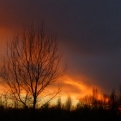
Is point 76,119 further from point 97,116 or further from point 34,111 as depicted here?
point 34,111

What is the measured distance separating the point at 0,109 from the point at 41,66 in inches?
302

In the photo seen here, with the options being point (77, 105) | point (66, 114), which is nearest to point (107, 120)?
point (66, 114)

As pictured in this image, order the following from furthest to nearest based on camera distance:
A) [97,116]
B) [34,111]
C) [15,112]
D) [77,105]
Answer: [77,105], [97,116], [15,112], [34,111]

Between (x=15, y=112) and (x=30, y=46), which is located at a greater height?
(x=30, y=46)

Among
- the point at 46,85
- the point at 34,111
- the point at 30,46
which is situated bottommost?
the point at 34,111

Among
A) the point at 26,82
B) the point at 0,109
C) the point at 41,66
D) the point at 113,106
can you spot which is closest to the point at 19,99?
the point at 26,82

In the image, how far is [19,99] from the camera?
24453 mm

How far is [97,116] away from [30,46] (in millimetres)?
23412

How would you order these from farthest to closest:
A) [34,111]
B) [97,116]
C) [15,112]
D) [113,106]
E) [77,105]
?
[77,105] < [113,106] < [97,116] < [15,112] < [34,111]

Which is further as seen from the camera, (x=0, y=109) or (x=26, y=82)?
(x=0, y=109)

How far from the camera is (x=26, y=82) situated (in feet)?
79.6

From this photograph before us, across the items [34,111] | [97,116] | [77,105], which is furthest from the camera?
[77,105]

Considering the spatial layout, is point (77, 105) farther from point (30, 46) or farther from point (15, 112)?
point (30, 46)

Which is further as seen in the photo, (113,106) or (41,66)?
(113,106)
